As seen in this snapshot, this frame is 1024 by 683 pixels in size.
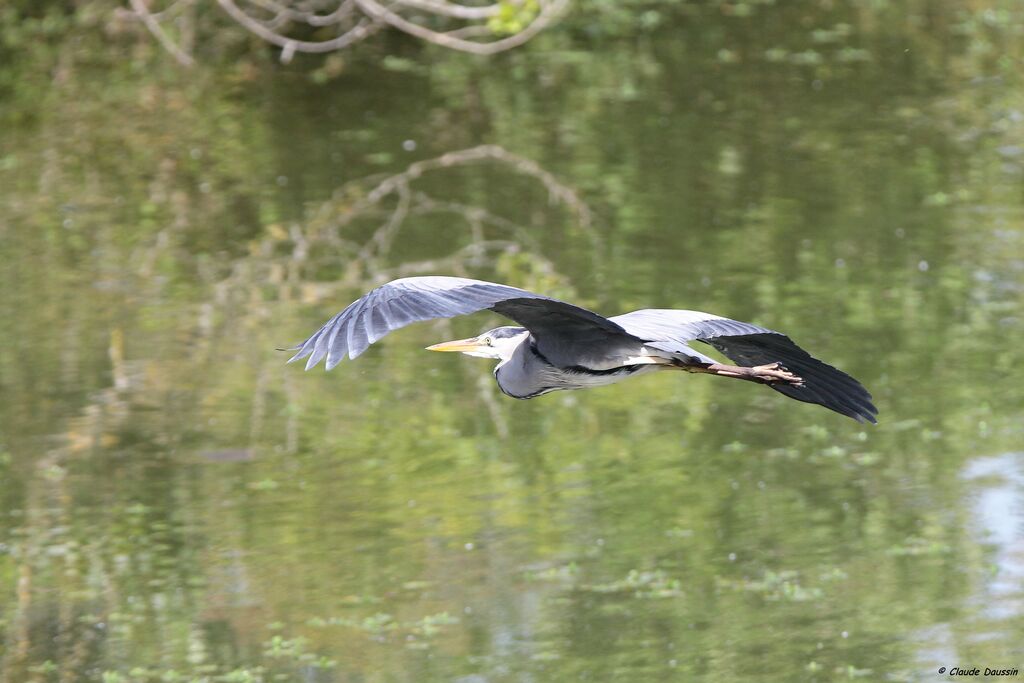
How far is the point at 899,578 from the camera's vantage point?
26.0 ft

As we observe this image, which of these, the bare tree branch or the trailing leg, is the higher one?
the trailing leg

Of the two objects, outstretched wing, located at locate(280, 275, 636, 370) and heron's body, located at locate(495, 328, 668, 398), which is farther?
heron's body, located at locate(495, 328, 668, 398)

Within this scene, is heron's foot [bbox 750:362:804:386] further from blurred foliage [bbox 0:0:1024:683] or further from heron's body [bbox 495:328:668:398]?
blurred foliage [bbox 0:0:1024:683]

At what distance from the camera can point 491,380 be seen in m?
10.2

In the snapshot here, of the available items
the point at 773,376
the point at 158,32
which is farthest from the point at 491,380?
the point at 158,32

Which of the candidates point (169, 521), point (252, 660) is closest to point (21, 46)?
point (169, 521)

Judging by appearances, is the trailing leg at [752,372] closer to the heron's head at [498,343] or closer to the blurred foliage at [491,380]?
the heron's head at [498,343]

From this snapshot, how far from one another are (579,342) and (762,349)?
0.72 metres

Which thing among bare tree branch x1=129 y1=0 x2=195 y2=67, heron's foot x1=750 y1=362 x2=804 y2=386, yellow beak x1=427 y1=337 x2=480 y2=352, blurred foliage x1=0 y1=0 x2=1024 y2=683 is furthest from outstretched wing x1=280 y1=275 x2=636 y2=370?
bare tree branch x1=129 y1=0 x2=195 y2=67

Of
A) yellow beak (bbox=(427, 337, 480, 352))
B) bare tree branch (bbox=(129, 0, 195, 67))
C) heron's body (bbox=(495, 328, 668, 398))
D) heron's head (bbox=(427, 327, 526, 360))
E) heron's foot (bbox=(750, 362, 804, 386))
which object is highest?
heron's foot (bbox=(750, 362, 804, 386))

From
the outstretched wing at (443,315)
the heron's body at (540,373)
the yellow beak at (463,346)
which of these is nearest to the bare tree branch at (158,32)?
the yellow beak at (463,346)

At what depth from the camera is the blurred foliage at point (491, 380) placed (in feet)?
25.3

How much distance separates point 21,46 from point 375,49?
11.3ft

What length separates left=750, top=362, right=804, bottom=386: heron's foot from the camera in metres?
4.80
